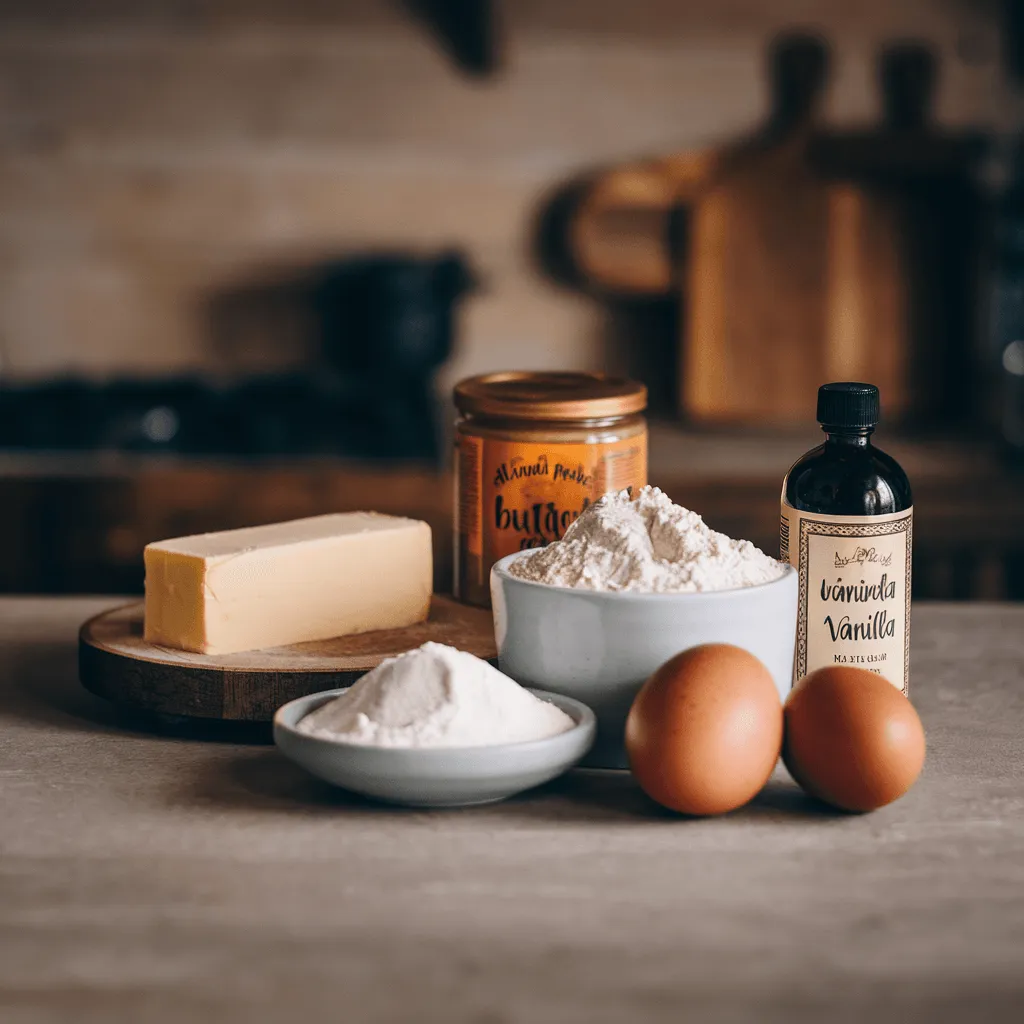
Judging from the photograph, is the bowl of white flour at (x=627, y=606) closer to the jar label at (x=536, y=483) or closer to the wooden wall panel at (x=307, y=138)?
the jar label at (x=536, y=483)

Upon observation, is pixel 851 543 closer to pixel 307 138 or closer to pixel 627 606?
pixel 627 606

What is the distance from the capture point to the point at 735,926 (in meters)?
0.69

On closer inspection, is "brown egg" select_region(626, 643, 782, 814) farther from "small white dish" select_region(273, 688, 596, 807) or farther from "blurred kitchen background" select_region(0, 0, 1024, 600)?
"blurred kitchen background" select_region(0, 0, 1024, 600)

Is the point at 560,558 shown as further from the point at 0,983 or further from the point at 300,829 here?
the point at 0,983

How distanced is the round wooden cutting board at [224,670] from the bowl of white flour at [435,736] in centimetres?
11

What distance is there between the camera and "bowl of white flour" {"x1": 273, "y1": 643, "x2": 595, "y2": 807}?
2.65 ft

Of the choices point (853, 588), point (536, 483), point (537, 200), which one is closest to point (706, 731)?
point (853, 588)

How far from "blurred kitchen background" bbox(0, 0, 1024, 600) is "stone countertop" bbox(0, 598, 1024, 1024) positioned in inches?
68.3

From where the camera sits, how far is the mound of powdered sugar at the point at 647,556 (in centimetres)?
90

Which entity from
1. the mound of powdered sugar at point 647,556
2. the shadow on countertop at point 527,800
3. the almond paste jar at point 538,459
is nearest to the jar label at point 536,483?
the almond paste jar at point 538,459

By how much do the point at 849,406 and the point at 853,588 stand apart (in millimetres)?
119

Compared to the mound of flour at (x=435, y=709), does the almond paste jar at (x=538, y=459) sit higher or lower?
higher

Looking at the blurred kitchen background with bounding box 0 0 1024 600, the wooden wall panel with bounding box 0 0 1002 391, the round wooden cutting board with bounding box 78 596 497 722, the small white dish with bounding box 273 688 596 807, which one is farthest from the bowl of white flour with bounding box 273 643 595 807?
the wooden wall panel with bounding box 0 0 1002 391

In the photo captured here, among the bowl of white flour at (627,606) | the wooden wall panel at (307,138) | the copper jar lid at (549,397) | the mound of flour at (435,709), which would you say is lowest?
the mound of flour at (435,709)
